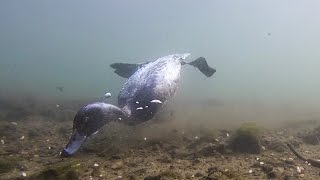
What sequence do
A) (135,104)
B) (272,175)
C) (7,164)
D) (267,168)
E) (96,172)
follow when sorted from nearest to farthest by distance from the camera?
(272,175) → (96,172) → (267,168) → (7,164) → (135,104)

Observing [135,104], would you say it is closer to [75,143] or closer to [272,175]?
[75,143]

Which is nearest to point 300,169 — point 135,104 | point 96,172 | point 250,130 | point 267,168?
point 267,168

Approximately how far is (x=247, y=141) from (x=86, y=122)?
3.54 meters

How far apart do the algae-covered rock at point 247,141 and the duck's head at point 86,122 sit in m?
2.96

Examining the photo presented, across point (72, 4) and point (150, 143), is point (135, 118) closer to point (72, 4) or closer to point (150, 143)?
point (150, 143)

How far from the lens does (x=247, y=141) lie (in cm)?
805

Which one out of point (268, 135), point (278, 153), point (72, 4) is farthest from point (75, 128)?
point (72, 4)

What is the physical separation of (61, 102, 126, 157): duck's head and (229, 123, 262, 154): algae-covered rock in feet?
9.70

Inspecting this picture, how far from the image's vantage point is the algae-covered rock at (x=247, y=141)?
26.0ft

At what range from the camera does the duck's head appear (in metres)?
6.36

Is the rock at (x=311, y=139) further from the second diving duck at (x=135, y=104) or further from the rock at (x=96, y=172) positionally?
the rock at (x=96, y=172)

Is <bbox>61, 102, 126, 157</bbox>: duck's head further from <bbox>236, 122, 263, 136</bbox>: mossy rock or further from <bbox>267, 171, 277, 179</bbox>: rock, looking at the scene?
<bbox>236, 122, 263, 136</bbox>: mossy rock

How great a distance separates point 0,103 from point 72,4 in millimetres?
123929

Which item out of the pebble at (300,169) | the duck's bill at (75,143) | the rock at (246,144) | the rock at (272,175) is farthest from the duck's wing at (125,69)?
the rock at (272,175)
